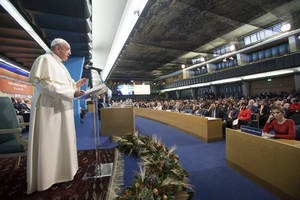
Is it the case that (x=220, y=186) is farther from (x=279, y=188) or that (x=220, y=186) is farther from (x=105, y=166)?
(x=105, y=166)

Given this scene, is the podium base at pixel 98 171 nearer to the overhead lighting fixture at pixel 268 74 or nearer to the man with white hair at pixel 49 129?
the man with white hair at pixel 49 129

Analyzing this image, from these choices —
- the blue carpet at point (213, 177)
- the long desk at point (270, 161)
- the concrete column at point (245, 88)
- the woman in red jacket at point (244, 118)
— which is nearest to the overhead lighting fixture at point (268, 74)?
the concrete column at point (245, 88)

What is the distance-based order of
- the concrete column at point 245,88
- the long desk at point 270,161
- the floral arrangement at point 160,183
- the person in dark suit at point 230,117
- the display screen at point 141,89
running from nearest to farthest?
the floral arrangement at point 160,183, the long desk at point 270,161, the person in dark suit at point 230,117, the concrete column at point 245,88, the display screen at point 141,89

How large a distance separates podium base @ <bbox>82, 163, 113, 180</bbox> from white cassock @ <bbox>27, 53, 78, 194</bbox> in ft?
1.14

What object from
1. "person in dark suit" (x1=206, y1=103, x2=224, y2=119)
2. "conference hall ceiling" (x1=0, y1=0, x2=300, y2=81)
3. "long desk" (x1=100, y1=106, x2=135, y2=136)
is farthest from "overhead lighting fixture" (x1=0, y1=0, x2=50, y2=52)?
"person in dark suit" (x1=206, y1=103, x2=224, y2=119)

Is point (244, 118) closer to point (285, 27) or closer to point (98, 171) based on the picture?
point (98, 171)

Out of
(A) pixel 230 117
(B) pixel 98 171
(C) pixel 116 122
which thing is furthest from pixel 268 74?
(B) pixel 98 171

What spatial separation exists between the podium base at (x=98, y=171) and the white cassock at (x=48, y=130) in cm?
35

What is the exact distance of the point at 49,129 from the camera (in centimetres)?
164

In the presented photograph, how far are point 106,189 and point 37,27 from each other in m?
4.25

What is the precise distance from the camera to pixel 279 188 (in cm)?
167

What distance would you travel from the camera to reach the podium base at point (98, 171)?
2068mm

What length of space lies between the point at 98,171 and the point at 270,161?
7.23ft

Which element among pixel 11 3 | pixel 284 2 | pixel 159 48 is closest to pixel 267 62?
pixel 284 2
